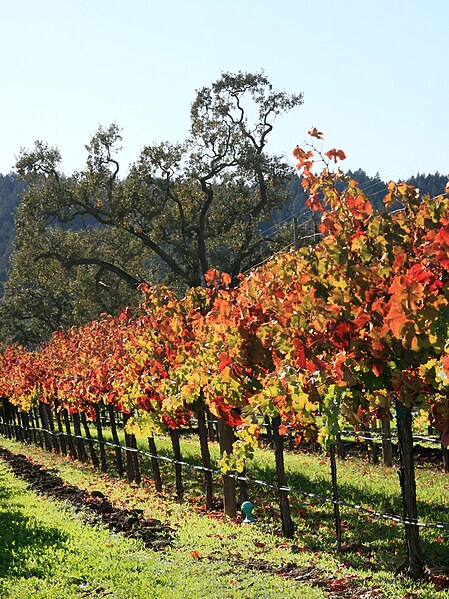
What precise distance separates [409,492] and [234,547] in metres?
3.31

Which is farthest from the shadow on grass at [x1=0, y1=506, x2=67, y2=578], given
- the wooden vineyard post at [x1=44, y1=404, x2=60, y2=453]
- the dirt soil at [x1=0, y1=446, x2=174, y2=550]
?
the wooden vineyard post at [x1=44, y1=404, x2=60, y2=453]

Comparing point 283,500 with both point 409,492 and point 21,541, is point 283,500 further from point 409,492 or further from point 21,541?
point 21,541

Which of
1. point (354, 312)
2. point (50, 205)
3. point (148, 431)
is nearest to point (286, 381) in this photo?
point (354, 312)

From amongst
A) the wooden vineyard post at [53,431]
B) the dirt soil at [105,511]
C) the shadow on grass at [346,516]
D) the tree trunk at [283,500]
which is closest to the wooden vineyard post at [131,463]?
the shadow on grass at [346,516]

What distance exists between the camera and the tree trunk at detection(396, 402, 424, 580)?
9477mm

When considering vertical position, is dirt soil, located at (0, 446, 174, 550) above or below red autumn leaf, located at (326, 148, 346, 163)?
below

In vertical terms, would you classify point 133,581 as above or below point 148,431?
below

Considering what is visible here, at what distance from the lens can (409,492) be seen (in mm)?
9648

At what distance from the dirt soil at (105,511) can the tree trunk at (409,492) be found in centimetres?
402

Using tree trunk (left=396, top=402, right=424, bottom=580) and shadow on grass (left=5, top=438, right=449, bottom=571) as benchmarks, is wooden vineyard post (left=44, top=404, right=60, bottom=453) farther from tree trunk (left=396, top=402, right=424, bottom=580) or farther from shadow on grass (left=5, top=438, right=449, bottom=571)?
tree trunk (left=396, top=402, right=424, bottom=580)

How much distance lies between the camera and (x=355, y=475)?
19500 mm

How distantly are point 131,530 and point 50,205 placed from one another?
31277 millimetres

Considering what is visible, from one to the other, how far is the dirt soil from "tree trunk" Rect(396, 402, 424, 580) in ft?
13.2

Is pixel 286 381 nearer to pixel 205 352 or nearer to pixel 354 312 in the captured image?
pixel 354 312
